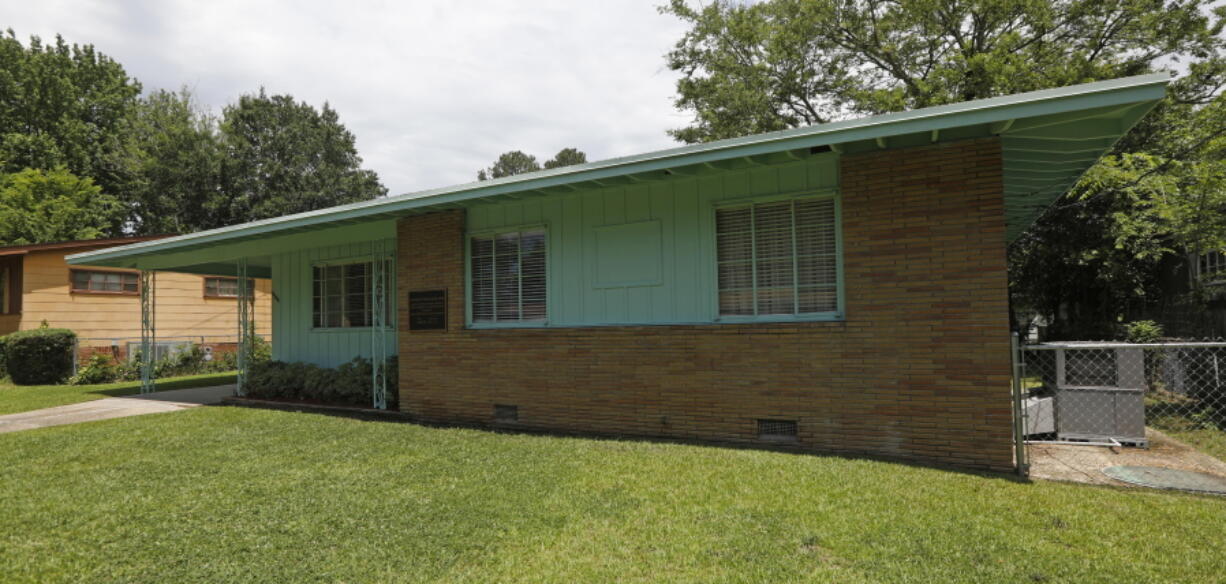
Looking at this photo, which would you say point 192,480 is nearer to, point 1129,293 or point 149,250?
point 149,250

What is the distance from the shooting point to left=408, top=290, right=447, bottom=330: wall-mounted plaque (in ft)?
28.4

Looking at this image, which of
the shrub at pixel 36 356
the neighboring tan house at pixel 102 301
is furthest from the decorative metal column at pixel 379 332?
the shrub at pixel 36 356

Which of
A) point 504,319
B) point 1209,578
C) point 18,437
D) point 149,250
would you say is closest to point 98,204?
point 149,250

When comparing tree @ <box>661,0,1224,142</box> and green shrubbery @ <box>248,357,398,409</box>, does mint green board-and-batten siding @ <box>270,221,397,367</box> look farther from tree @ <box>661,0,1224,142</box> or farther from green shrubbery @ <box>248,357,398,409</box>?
tree @ <box>661,0,1224,142</box>

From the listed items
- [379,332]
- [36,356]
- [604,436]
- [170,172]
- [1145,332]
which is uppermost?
[170,172]

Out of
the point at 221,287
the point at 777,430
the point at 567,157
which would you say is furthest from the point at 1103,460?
the point at 567,157

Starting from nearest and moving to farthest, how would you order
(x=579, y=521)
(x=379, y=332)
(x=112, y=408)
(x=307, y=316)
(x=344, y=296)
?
1. (x=579, y=521)
2. (x=112, y=408)
3. (x=379, y=332)
4. (x=344, y=296)
5. (x=307, y=316)

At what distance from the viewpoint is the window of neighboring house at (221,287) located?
20031 mm

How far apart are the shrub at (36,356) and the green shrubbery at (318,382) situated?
7.84 m

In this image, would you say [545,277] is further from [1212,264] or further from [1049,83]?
[1212,264]

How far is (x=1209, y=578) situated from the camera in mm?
3361

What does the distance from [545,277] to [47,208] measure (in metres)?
30.9

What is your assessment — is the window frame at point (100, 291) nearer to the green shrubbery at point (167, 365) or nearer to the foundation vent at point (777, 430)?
the green shrubbery at point (167, 365)

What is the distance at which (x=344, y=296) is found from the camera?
1187 cm
